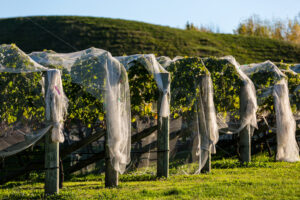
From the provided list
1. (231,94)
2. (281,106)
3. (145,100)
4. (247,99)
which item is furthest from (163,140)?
(281,106)

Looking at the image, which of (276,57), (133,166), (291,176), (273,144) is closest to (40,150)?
(133,166)

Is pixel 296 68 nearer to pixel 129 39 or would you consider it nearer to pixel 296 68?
pixel 296 68

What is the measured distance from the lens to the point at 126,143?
8156mm

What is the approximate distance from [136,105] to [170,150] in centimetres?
147

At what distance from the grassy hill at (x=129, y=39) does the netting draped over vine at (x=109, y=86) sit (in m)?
24.1

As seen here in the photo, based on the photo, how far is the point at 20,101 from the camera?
7973 mm

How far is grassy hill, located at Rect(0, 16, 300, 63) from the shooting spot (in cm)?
3447

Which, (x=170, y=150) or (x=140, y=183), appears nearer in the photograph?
(x=140, y=183)

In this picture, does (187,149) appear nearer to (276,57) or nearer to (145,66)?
(145,66)

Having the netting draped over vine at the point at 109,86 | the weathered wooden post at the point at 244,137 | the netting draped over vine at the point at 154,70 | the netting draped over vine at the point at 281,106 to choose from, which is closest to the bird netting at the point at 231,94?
the weathered wooden post at the point at 244,137

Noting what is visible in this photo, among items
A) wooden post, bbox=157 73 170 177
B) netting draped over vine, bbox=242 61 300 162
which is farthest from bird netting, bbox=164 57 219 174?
netting draped over vine, bbox=242 61 300 162

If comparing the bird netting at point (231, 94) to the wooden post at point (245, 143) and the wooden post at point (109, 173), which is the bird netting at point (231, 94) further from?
the wooden post at point (109, 173)

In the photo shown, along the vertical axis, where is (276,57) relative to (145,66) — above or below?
above

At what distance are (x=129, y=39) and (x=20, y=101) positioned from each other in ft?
93.8
